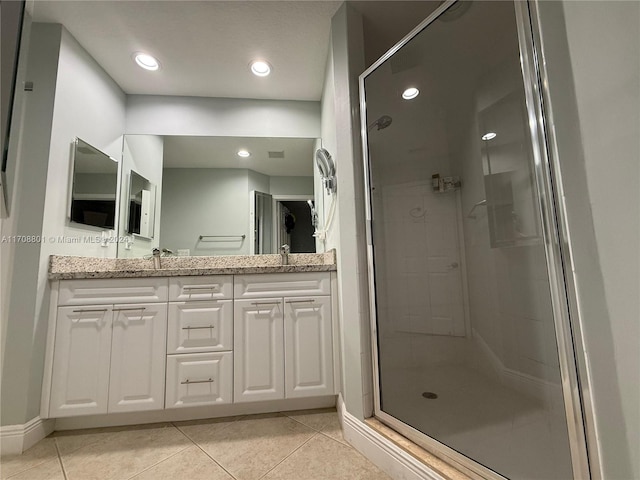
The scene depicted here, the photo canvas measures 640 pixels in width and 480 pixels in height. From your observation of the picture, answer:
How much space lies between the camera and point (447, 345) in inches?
48.3

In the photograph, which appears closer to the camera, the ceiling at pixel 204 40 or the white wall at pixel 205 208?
the ceiling at pixel 204 40

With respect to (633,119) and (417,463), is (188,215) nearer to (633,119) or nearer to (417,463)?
(417,463)

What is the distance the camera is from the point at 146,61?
1802 millimetres

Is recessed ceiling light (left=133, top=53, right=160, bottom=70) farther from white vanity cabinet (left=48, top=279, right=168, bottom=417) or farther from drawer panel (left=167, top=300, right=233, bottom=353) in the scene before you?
drawer panel (left=167, top=300, right=233, bottom=353)

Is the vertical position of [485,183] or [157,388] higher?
[485,183]

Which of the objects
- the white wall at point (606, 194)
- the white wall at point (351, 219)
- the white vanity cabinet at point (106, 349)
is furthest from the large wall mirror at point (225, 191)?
the white wall at point (606, 194)

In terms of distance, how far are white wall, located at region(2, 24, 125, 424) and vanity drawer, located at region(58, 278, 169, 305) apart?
0.33 ft

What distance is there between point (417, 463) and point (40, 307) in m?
1.85

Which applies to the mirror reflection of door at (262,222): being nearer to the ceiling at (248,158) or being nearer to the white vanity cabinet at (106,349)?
the ceiling at (248,158)

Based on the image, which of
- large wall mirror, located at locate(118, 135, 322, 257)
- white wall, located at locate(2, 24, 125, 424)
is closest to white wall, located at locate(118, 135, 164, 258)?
large wall mirror, located at locate(118, 135, 322, 257)

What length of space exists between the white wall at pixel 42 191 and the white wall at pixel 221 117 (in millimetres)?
396

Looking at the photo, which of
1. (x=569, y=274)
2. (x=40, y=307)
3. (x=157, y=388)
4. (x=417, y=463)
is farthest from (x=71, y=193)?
(x=569, y=274)

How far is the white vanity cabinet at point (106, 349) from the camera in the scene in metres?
1.33

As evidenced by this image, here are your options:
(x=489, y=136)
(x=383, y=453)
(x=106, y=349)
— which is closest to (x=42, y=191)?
(x=106, y=349)
